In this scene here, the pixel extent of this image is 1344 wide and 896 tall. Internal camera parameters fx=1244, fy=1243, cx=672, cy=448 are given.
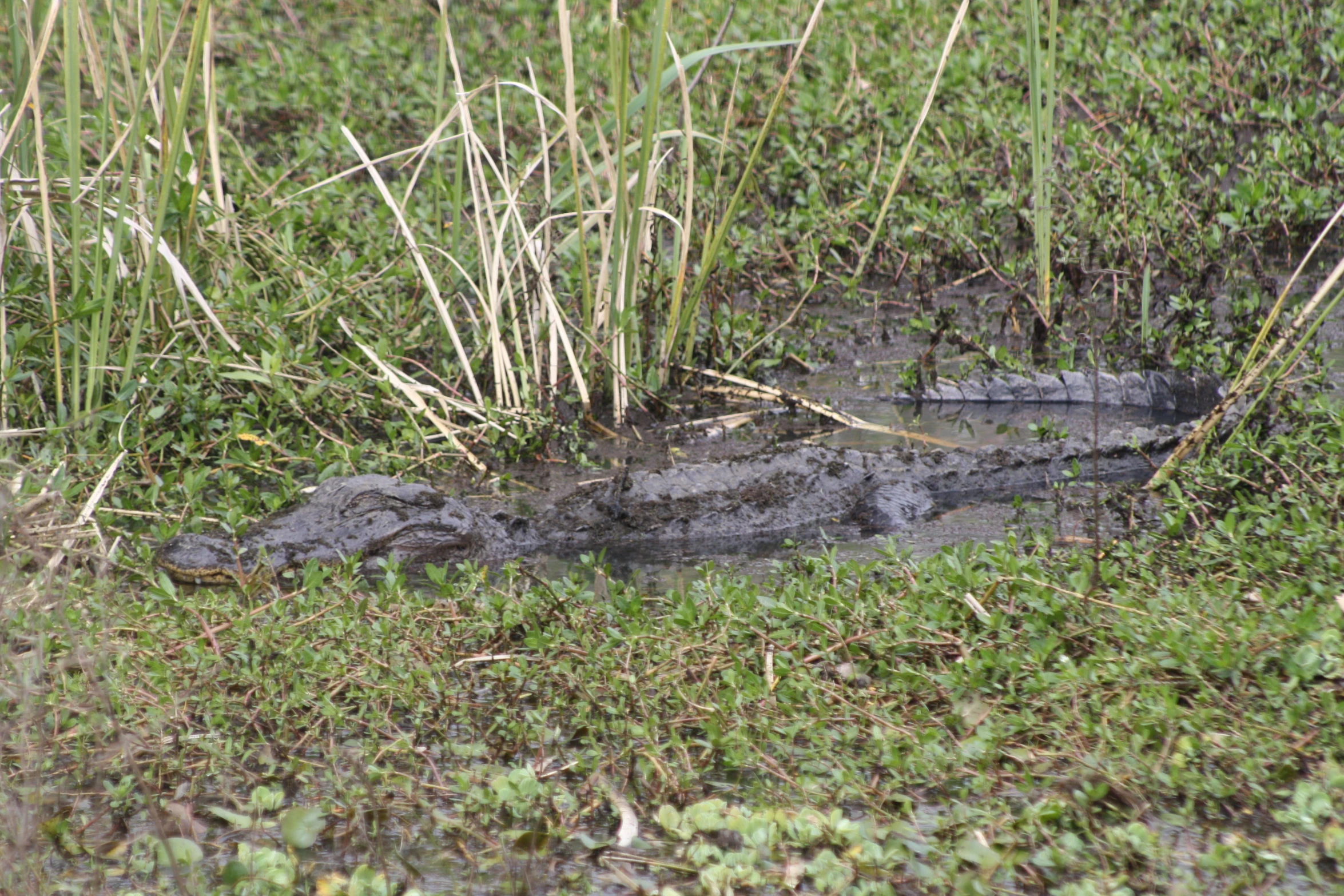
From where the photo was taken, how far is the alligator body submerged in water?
3873mm

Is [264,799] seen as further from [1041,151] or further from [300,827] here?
[1041,151]

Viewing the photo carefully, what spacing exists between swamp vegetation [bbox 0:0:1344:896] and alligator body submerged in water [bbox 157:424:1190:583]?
0.59 feet

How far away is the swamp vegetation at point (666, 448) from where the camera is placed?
2.26 meters

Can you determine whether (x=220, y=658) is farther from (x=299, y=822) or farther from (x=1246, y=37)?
(x=1246, y=37)

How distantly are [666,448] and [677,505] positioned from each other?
2.14 ft

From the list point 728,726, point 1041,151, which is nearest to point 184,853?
point 728,726

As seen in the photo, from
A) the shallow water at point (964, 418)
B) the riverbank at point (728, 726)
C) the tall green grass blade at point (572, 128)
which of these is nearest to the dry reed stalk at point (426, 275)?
the tall green grass blade at point (572, 128)

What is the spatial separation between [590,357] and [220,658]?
2.38m

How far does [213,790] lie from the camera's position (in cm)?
249

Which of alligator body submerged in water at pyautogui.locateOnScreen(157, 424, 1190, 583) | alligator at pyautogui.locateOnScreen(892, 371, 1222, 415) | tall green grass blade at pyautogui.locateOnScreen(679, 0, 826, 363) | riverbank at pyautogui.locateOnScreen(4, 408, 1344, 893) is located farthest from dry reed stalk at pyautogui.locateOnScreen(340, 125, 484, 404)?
alligator at pyautogui.locateOnScreen(892, 371, 1222, 415)

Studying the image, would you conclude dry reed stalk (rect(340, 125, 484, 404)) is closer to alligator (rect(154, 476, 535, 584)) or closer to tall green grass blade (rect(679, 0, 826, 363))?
alligator (rect(154, 476, 535, 584))

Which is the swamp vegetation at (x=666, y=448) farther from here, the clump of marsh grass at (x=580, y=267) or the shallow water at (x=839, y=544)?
the shallow water at (x=839, y=544)

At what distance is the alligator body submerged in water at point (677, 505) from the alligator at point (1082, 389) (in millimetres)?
520

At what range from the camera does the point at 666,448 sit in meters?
4.92
